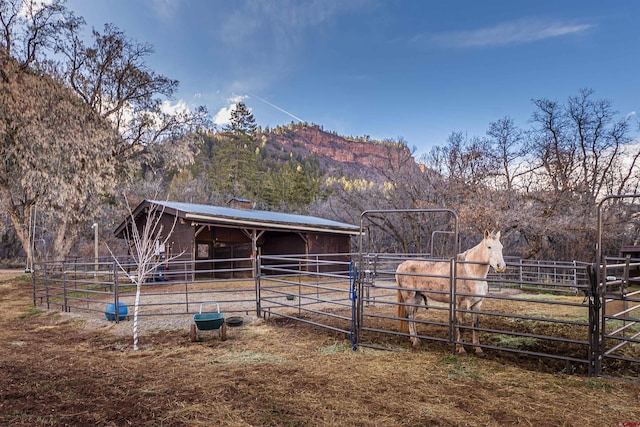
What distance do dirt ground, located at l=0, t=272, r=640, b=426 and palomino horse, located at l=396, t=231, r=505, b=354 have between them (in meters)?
0.77

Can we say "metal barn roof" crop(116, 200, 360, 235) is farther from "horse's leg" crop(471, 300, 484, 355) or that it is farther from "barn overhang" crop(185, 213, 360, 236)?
"horse's leg" crop(471, 300, 484, 355)

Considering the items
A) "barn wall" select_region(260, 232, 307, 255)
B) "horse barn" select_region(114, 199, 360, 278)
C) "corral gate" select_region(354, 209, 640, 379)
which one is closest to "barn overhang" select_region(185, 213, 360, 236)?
"horse barn" select_region(114, 199, 360, 278)

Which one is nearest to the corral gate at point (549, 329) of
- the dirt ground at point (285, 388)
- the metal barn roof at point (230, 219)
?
the dirt ground at point (285, 388)

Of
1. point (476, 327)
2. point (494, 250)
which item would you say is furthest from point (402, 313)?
point (494, 250)

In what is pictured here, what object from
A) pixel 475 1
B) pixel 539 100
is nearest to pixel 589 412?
pixel 475 1

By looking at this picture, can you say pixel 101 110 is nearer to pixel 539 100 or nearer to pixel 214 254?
pixel 214 254

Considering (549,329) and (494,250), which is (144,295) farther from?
(549,329)

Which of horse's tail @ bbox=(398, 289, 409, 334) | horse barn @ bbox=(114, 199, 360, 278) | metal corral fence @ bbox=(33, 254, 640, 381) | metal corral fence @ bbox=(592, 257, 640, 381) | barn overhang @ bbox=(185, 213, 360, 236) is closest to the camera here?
metal corral fence @ bbox=(592, 257, 640, 381)

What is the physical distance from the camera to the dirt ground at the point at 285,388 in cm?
335

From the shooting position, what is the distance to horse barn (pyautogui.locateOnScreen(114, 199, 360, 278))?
15.6m

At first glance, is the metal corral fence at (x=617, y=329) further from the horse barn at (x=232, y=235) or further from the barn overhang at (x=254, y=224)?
the barn overhang at (x=254, y=224)

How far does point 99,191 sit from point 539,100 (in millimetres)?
25329

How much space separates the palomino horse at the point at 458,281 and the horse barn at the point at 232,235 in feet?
29.6

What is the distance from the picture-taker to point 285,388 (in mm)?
4066
